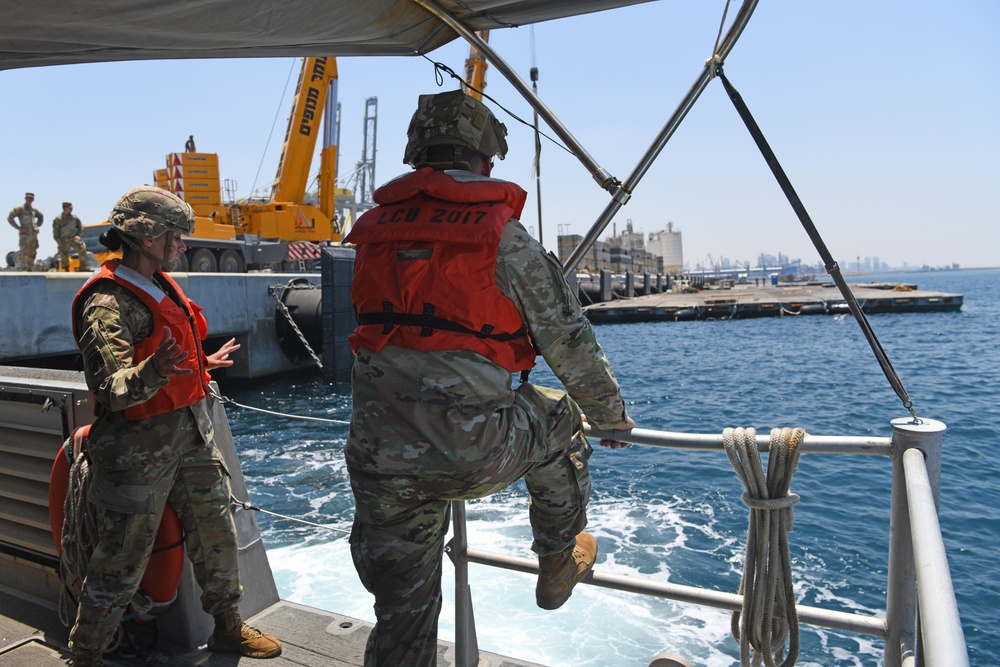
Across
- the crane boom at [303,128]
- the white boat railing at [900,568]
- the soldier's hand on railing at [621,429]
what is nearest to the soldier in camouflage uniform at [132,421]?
the white boat railing at [900,568]

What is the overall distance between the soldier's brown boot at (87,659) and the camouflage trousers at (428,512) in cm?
135

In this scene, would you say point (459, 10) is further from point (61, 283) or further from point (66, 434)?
point (61, 283)

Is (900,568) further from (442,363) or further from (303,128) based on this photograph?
(303,128)

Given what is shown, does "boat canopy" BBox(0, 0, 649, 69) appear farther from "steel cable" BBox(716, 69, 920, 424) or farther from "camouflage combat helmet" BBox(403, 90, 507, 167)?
"camouflage combat helmet" BBox(403, 90, 507, 167)

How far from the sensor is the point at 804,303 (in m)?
43.5

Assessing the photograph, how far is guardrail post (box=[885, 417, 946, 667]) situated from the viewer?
5.76 ft

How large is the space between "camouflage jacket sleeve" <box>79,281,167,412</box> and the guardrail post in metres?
2.21

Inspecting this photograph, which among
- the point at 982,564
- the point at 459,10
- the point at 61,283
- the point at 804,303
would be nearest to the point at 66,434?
the point at 459,10

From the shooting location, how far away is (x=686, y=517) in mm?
8336

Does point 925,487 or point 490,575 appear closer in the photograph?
point 925,487

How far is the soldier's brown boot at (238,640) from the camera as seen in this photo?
281 cm

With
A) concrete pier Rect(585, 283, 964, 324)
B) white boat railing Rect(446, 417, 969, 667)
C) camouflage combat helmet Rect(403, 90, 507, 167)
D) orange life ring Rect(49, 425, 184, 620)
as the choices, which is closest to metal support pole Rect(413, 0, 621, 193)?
camouflage combat helmet Rect(403, 90, 507, 167)

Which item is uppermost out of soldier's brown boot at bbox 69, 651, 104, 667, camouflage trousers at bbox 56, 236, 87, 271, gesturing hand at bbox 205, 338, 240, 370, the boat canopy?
→ camouflage trousers at bbox 56, 236, 87, 271

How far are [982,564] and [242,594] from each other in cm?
759
